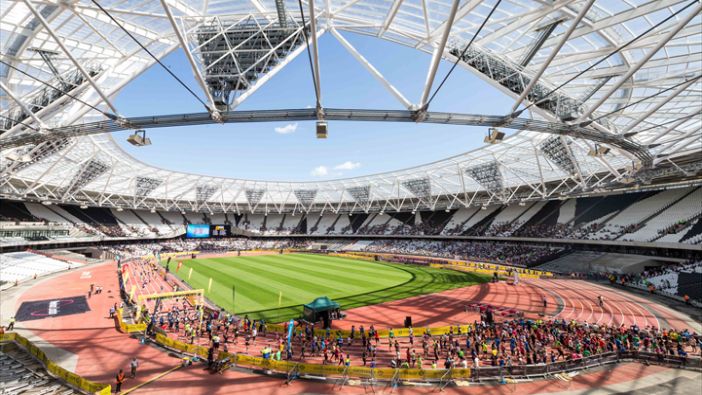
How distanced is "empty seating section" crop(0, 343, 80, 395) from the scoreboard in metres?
63.0

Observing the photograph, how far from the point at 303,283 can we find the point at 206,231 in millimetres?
Answer: 53701

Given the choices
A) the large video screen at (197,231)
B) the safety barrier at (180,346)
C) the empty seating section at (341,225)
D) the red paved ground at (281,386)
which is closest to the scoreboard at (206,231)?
the large video screen at (197,231)

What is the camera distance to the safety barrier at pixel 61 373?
1135cm

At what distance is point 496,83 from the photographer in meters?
16.9

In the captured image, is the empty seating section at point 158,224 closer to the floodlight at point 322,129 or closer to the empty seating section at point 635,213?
the floodlight at point 322,129

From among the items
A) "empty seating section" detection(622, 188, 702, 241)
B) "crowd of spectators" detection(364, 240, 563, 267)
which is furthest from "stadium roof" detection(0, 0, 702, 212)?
"crowd of spectators" detection(364, 240, 563, 267)

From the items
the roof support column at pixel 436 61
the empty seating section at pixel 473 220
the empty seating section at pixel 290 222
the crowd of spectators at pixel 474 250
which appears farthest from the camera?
the empty seating section at pixel 290 222

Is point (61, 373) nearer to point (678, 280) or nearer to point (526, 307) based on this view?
point (526, 307)

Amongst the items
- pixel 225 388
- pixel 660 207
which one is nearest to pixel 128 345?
pixel 225 388

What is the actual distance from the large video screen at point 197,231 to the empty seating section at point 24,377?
206 ft

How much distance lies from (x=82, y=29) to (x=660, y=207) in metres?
61.1

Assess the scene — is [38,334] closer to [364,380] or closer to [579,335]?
[364,380]

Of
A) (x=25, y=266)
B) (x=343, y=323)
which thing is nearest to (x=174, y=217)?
(x=25, y=266)

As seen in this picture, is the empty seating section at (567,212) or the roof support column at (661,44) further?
the empty seating section at (567,212)
